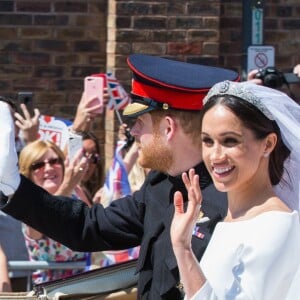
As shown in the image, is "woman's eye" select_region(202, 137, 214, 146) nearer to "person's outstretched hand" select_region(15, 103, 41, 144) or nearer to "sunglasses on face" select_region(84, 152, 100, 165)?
"person's outstretched hand" select_region(15, 103, 41, 144)

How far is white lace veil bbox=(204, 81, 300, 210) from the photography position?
9.65ft

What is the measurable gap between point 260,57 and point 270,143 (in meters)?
4.38

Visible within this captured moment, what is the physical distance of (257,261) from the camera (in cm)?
273

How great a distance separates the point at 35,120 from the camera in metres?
6.52

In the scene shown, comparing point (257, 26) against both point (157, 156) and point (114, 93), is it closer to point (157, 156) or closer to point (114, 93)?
point (114, 93)

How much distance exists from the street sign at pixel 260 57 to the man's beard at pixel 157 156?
12.8 feet

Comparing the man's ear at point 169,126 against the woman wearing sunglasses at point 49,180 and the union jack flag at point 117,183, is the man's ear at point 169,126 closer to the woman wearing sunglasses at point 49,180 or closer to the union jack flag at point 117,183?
the woman wearing sunglasses at point 49,180

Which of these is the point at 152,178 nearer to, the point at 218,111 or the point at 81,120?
the point at 218,111

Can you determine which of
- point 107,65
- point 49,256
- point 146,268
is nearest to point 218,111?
point 146,268

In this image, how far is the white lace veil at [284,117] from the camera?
9.65 feet

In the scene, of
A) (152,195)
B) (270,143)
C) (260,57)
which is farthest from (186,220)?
(260,57)

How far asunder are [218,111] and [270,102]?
0.51ft

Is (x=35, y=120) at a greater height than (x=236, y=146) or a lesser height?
lesser

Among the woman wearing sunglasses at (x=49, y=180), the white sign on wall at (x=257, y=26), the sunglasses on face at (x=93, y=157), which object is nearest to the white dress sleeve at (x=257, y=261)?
the woman wearing sunglasses at (x=49, y=180)
